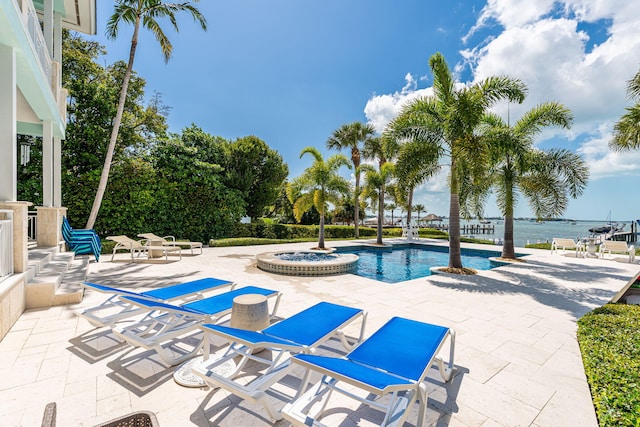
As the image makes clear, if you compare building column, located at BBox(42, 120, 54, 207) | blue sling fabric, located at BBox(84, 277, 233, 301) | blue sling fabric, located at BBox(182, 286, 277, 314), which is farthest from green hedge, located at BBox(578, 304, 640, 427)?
building column, located at BBox(42, 120, 54, 207)

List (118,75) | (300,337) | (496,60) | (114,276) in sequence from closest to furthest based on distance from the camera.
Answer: (300,337) < (114,276) < (496,60) < (118,75)

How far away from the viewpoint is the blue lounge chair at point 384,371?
2027 mm

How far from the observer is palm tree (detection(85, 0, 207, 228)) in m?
11.9

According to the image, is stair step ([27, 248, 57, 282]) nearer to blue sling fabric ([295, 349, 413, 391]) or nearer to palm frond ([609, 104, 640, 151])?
blue sling fabric ([295, 349, 413, 391])

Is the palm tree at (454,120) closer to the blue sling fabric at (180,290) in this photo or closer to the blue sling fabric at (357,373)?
the blue sling fabric at (180,290)

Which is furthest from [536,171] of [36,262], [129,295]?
[36,262]

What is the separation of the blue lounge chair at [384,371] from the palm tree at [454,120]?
718 centimetres

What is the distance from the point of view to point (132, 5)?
1193 cm

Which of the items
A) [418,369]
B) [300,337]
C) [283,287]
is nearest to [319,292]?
[283,287]

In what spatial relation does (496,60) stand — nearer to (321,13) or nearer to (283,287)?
(321,13)

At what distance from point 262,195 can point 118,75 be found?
1112 cm

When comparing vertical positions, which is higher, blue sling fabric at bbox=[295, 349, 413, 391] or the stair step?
the stair step

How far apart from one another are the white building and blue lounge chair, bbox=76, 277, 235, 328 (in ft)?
3.82

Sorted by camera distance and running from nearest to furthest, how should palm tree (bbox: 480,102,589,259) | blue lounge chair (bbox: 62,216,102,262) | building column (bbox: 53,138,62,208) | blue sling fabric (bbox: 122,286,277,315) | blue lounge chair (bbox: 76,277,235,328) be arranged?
blue sling fabric (bbox: 122,286,277,315) → blue lounge chair (bbox: 76,277,235,328) → blue lounge chair (bbox: 62,216,102,262) → building column (bbox: 53,138,62,208) → palm tree (bbox: 480,102,589,259)
